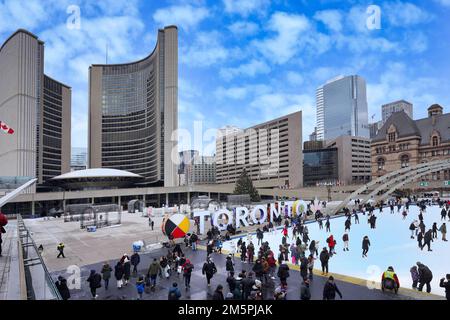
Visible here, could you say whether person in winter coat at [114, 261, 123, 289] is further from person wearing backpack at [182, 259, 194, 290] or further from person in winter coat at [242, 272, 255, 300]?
person in winter coat at [242, 272, 255, 300]

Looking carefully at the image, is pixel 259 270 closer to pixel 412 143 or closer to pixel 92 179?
pixel 412 143

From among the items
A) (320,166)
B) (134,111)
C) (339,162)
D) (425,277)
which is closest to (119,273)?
(425,277)

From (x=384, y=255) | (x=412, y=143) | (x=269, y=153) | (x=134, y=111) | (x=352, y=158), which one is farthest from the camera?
(x=134, y=111)

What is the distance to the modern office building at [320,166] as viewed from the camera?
455 ft

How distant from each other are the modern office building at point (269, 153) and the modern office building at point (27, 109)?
8523 centimetres

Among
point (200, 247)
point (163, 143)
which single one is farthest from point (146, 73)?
point (200, 247)

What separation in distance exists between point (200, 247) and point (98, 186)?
78.7m

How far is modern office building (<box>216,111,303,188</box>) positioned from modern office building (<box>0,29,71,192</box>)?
280 feet

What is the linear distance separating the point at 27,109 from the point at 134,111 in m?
45.8

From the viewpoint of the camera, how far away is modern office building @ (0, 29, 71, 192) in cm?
9931

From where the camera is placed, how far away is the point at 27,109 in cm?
10081

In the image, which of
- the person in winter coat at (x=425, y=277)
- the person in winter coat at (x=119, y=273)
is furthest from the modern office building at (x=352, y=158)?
the person in winter coat at (x=119, y=273)
